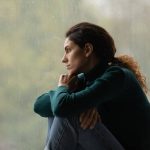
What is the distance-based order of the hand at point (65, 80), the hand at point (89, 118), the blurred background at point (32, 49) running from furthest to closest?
the blurred background at point (32, 49)
the hand at point (65, 80)
the hand at point (89, 118)

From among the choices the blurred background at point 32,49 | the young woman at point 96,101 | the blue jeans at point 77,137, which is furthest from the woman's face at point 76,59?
the blurred background at point 32,49

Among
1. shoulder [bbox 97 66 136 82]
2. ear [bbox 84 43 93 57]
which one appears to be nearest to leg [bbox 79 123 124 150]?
shoulder [bbox 97 66 136 82]

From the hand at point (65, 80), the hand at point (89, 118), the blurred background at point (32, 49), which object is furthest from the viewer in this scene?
the blurred background at point (32, 49)

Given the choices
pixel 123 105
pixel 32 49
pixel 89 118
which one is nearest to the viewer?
pixel 89 118

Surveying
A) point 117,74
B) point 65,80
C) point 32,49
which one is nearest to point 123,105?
point 117,74

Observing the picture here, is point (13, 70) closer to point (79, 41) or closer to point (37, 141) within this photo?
point (37, 141)

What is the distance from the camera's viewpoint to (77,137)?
1.17 meters

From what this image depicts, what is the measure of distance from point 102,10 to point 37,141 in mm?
717

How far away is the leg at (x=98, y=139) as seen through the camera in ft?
3.77

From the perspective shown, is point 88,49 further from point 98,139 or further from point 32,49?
point 32,49

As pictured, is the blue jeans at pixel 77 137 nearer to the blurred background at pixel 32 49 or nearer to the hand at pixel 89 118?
the hand at pixel 89 118

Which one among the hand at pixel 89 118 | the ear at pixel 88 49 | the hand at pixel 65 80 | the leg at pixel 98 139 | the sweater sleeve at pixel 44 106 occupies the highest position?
the ear at pixel 88 49

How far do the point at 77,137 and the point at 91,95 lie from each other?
144 millimetres

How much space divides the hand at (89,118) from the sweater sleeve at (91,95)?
2 cm
